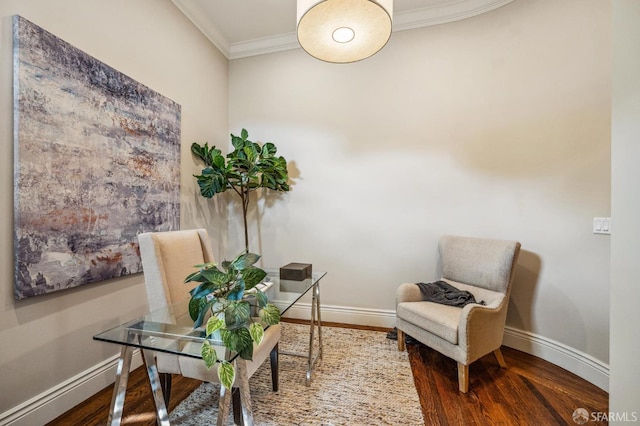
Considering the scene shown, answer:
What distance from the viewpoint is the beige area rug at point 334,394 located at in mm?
1524

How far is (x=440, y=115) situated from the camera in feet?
8.77

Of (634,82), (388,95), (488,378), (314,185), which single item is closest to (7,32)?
(314,185)

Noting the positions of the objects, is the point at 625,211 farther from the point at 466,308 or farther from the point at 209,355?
the point at 209,355

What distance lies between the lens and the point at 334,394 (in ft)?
5.66

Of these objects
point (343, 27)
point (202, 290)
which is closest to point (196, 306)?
point (202, 290)

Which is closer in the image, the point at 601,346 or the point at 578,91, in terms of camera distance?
the point at 601,346

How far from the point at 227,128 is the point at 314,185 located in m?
1.31

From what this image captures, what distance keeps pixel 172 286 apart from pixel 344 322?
196 cm

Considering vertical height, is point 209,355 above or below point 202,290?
below

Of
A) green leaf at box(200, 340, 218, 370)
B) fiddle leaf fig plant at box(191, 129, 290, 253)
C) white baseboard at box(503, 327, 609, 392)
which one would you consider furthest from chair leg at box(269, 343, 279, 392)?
white baseboard at box(503, 327, 609, 392)

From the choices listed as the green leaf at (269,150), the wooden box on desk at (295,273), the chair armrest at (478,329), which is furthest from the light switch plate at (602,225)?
the green leaf at (269,150)

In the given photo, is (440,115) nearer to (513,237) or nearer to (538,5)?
(538,5)

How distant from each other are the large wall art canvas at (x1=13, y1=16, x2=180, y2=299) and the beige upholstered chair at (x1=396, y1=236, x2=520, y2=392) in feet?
7.21

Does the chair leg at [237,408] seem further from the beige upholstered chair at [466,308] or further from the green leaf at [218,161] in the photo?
the green leaf at [218,161]
